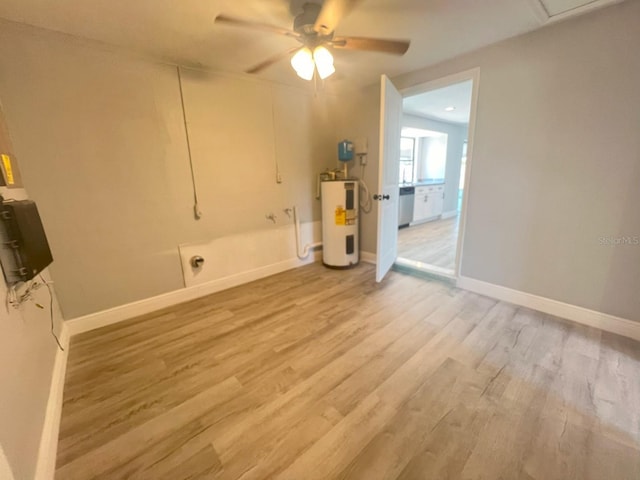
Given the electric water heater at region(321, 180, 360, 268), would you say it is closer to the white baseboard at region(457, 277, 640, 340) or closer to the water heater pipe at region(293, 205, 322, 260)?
the water heater pipe at region(293, 205, 322, 260)

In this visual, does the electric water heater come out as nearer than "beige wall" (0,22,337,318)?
No

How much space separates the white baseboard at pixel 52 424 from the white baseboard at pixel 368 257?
121 inches

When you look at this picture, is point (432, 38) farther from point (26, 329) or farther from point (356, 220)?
point (26, 329)

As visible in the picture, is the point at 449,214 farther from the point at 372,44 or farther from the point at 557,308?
the point at 372,44

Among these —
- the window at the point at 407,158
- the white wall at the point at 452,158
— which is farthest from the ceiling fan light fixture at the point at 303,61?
the window at the point at 407,158

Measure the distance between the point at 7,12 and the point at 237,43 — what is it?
54.5 inches

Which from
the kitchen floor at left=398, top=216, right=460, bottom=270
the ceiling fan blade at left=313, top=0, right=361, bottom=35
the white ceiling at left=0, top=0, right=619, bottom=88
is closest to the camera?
the ceiling fan blade at left=313, top=0, right=361, bottom=35

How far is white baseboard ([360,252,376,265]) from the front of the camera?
11.8 ft

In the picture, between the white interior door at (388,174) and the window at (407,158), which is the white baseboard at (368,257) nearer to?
the white interior door at (388,174)

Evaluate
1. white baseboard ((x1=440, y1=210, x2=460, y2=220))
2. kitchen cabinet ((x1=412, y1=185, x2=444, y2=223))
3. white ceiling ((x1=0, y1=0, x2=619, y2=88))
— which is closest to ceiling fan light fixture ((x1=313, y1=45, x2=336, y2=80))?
white ceiling ((x1=0, y1=0, x2=619, y2=88))

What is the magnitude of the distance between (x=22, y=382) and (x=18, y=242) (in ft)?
2.01

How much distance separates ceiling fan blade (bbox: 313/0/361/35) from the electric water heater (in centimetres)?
180

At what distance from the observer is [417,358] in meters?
1.75

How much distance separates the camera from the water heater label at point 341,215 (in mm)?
3281
